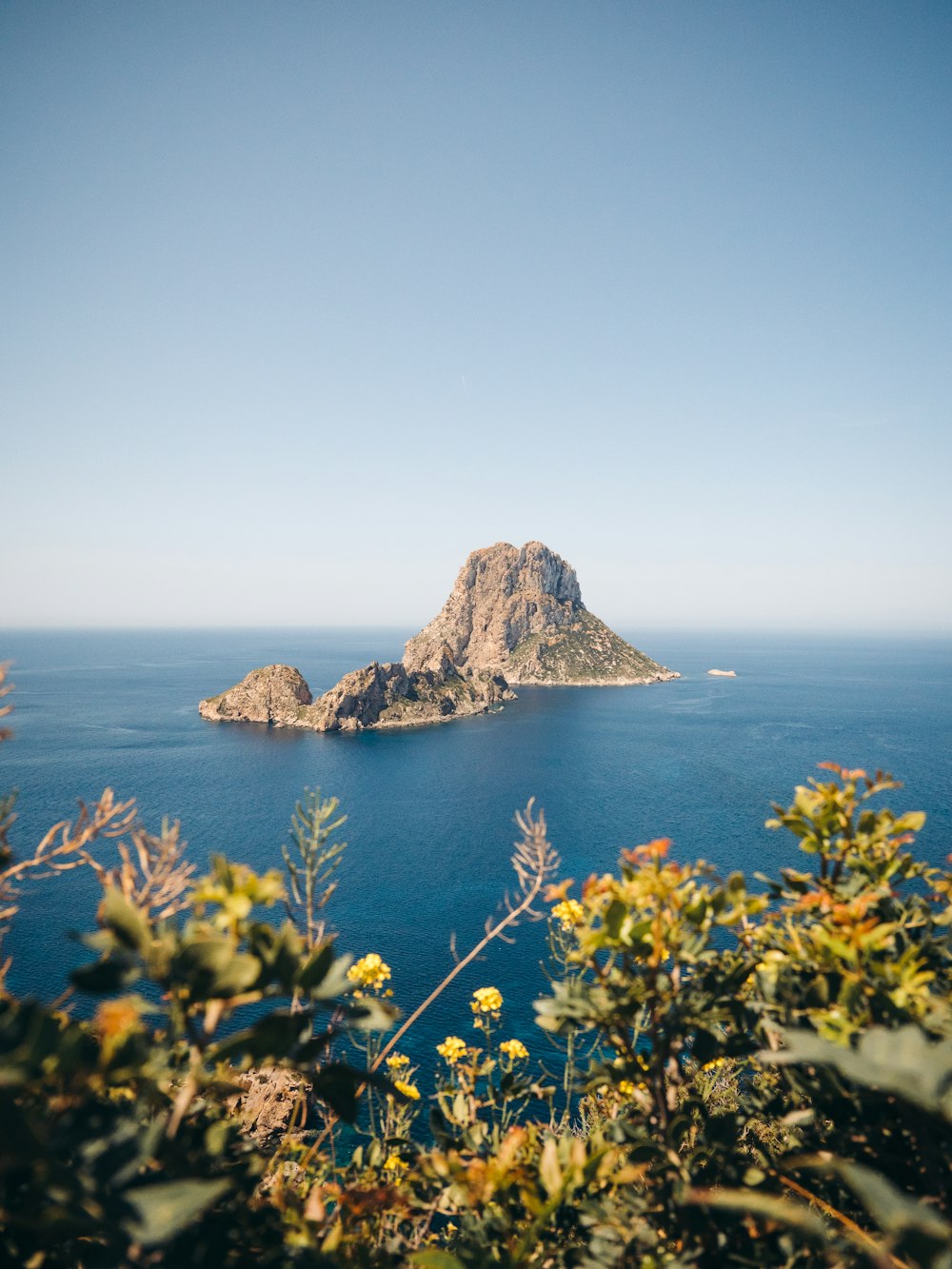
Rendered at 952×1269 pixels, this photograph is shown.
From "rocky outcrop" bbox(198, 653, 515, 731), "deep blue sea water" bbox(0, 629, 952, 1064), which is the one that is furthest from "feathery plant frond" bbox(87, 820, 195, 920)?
"rocky outcrop" bbox(198, 653, 515, 731)

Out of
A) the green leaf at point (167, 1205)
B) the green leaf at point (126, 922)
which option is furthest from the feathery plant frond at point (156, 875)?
the green leaf at point (167, 1205)

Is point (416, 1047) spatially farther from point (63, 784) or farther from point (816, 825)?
point (63, 784)

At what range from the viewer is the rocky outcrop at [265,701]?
388 feet

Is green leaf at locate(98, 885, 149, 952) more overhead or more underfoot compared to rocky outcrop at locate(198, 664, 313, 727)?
more overhead

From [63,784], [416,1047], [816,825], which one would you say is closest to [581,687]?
[63,784]

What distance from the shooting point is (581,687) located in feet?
566

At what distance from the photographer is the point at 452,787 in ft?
261

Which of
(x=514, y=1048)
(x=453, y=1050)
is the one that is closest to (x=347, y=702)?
(x=514, y=1048)

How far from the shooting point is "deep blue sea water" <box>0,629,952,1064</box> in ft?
140

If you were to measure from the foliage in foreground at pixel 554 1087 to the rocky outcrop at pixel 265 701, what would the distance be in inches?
4755

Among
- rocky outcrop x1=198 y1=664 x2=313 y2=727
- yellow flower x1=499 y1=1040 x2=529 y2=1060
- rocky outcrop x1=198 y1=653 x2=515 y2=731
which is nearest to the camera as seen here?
yellow flower x1=499 y1=1040 x2=529 y2=1060

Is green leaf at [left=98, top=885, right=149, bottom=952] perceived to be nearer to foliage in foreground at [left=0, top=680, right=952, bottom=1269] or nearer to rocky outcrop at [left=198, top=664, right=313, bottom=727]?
foliage in foreground at [left=0, top=680, right=952, bottom=1269]

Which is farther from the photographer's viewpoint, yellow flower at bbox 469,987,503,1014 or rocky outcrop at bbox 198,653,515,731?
rocky outcrop at bbox 198,653,515,731

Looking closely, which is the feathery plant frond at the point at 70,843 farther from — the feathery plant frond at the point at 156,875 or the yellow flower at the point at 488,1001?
the yellow flower at the point at 488,1001
